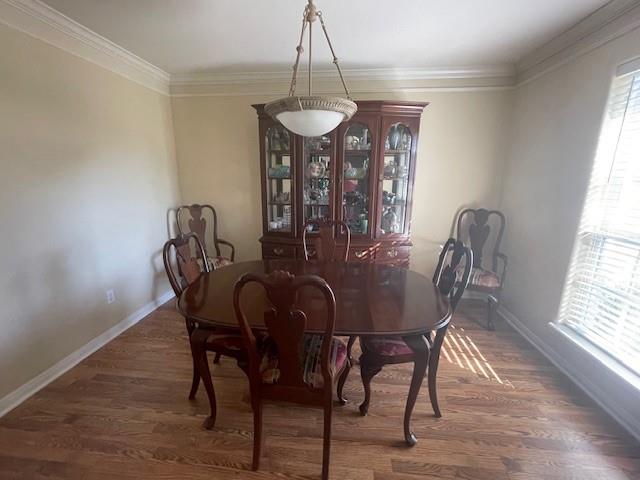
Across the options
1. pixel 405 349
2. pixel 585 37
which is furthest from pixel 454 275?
pixel 585 37

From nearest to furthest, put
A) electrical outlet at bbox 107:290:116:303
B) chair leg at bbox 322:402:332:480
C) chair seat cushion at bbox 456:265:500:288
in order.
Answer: chair leg at bbox 322:402:332:480 < electrical outlet at bbox 107:290:116:303 < chair seat cushion at bbox 456:265:500:288

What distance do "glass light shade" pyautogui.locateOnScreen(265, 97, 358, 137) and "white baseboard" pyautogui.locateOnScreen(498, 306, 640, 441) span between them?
224 centimetres

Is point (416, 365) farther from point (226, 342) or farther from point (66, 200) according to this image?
point (66, 200)

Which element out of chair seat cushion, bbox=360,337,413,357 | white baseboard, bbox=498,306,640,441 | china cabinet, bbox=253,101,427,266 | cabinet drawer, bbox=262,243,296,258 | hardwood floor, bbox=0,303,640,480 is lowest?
hardwood floor, bbox=0,303,640,480

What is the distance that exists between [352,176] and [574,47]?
1809 mm

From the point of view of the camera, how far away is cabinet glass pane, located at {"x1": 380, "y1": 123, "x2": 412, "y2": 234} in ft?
8.87

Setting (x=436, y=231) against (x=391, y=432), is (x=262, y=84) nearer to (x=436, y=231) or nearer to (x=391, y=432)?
(x=436, y=231)

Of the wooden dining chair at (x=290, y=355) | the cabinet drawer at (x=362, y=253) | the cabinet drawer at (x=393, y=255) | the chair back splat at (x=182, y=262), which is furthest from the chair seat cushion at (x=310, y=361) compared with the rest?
the cabinet drawer at (x=393, y=255)

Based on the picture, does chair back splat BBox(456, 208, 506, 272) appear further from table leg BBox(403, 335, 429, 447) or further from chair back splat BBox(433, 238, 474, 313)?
table leg BBox(403, 335, 429, 447)

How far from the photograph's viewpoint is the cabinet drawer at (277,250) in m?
2.90

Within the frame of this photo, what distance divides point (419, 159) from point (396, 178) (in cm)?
42

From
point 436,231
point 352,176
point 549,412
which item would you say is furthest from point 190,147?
point 549,412

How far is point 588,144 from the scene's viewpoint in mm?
1917

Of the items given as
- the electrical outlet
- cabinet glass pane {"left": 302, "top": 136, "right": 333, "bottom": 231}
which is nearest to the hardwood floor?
the electrical outlet
